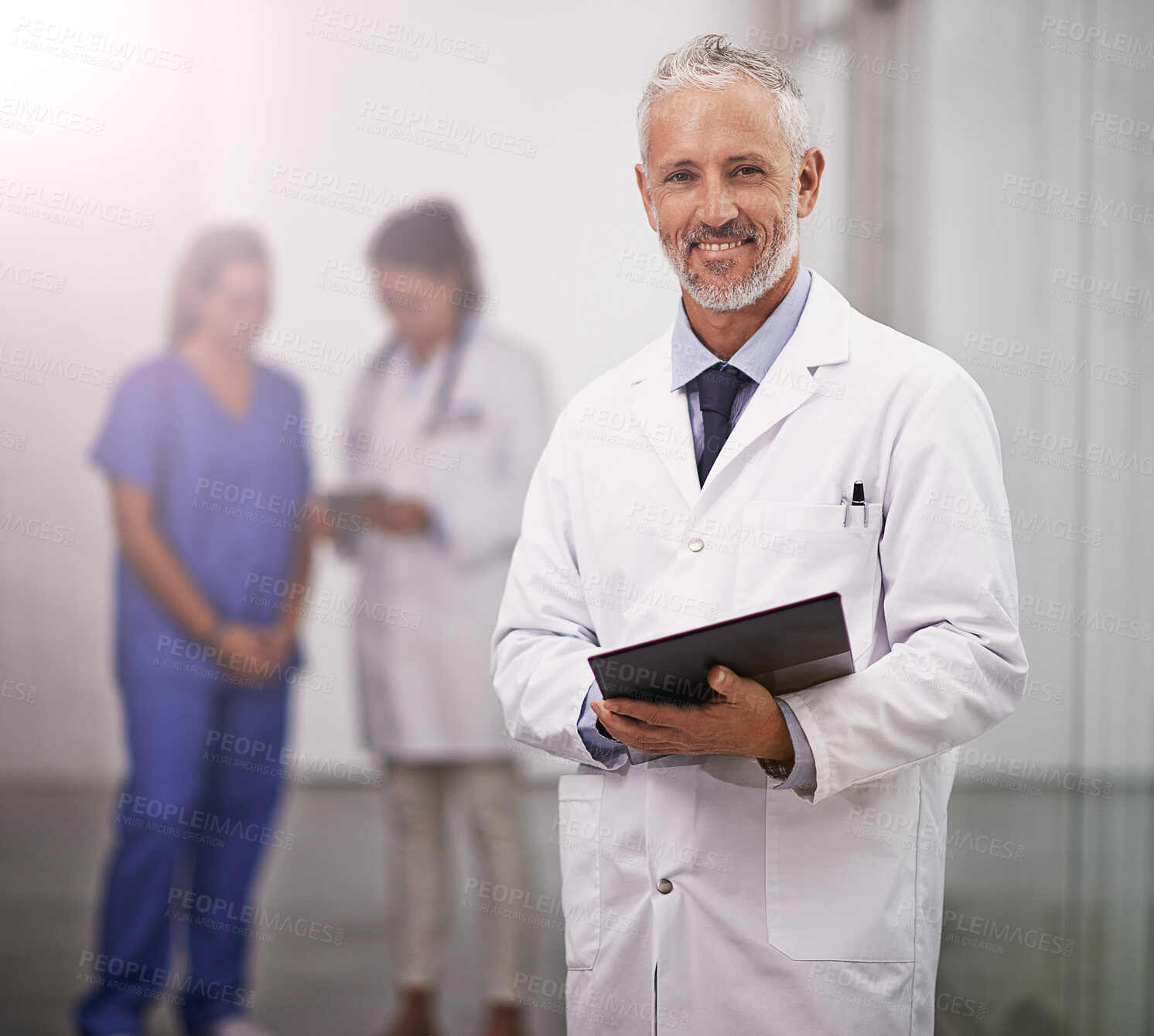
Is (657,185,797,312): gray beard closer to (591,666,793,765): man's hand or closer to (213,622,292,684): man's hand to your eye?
(591,666,793,765): man's hand

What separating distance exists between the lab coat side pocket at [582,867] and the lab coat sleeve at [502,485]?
2.63 feet

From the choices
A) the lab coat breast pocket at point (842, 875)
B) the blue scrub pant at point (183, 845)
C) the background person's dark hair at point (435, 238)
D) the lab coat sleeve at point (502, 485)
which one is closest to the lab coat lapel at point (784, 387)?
the lab coat breast pocket at point (842, 875)

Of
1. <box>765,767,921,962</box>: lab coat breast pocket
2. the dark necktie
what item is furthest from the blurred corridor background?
<box>765,767,921,962</box>: lab coat breast pocket

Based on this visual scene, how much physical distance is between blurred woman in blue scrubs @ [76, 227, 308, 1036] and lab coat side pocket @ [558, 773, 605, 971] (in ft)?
3.10

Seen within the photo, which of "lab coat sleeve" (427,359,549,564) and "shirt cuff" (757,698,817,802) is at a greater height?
"lab coat sleeve" (427,359,549,564)

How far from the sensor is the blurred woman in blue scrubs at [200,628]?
2098mm

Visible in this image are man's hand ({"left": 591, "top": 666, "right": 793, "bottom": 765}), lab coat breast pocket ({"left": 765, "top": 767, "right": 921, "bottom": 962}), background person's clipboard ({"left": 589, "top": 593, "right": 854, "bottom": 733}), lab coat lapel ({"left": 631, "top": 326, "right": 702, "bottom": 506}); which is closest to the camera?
background person's clipboard ({"left": 589, "top": 593, "right": 854, "bottom": 733})

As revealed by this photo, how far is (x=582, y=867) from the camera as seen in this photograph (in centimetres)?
132

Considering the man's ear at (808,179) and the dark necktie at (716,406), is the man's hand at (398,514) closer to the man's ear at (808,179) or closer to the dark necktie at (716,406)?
the dark necktie at (716,406)

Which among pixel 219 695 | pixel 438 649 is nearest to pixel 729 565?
pixel 438 649

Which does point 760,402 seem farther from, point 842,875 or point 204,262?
point 204,262

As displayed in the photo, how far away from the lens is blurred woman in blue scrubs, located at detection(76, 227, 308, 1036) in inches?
82.6

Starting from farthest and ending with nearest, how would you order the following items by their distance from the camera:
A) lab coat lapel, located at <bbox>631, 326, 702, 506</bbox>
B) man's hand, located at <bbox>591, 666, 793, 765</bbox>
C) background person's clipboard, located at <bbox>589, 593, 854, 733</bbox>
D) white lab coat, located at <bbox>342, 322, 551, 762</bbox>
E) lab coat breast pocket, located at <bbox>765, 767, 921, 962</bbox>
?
white lab coat, located at <bbox>342, 322, 551, 762</bbox>
lab coat lapel, located at <bbox>631, 326, 702, 506</bbox>
lab coat breast pocket, located at <bbox>765, 767, 921, 962</bbox>
man's hand, located at <bbox>591, 666, 793, 765</bbox>
background person's clipboard, located at <bbox>589, 593, 854, 733</bbox>

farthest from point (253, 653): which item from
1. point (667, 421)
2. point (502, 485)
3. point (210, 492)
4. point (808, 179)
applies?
point (808, 179)
